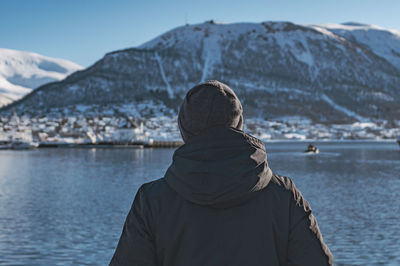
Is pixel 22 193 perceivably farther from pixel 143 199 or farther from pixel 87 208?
pixel 143 199

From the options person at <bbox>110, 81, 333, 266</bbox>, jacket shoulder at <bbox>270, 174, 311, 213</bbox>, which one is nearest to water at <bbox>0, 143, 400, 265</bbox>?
person at <bbox>110, 81, 333, 266</bbox>

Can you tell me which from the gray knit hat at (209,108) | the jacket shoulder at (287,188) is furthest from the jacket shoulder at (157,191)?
the jacket shoulder at (287,188)

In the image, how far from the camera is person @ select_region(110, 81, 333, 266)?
2828mm

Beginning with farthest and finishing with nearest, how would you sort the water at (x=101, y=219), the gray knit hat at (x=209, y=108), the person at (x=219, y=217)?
the water at (x=101, y=219)
the gray knit hat at (x=209, y=108)
the person at (x=219, y=217)

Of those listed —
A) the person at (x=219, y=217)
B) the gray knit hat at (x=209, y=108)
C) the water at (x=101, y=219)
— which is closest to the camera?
the person at (x=219, y=217)

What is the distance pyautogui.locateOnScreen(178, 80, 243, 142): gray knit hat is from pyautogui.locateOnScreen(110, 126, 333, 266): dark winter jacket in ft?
0.30

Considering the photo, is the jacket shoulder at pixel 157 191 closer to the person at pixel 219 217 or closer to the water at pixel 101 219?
the person at pixel 219 217

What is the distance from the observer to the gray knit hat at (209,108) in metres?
3.00

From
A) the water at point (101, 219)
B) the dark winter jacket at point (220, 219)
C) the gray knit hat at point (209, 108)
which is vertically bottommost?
the water at point (101, 219)

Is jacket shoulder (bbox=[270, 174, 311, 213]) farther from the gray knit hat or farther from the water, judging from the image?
the water

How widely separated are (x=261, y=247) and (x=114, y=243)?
15.6 metres

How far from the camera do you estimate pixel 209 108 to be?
3.00 meters

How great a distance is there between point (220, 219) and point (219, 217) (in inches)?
0.5

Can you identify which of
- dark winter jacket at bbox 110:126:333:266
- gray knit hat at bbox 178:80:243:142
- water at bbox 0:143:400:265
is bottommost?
water at bbox 0:143:400:265
